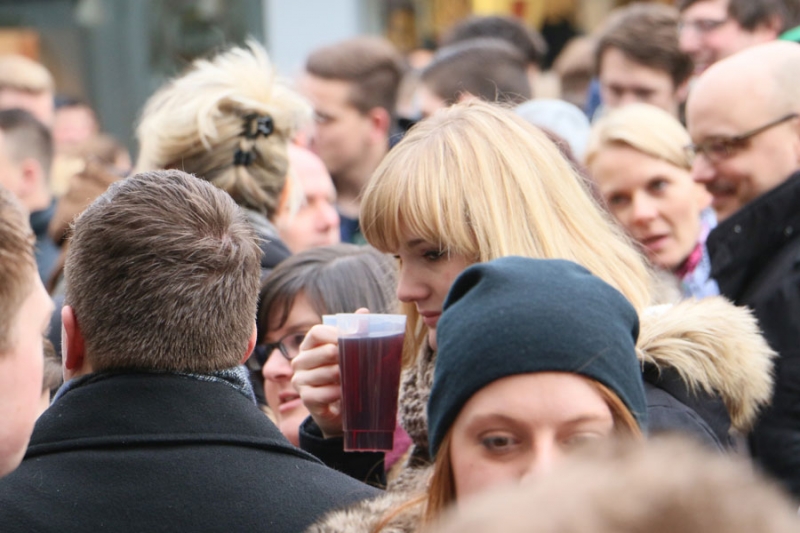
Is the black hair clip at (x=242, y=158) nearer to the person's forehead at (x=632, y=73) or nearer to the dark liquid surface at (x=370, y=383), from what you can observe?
the dark liquid surface at (x=370, y=383)

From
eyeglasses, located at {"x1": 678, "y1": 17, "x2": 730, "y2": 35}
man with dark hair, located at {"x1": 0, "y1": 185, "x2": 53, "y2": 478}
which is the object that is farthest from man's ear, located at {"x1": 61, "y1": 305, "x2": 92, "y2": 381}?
eyeglasses, located at {"x1": 678, "y1": 17, "x2": 730, "y2": 35}

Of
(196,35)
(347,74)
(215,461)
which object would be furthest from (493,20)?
(215,461)

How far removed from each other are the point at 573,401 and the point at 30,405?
94 cm

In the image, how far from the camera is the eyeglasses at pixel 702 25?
18.3ft

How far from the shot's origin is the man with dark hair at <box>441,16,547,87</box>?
314 inches

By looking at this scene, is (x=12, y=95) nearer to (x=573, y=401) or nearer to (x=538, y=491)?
(x=573, y=401)

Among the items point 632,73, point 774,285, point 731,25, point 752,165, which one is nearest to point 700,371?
point 774,285

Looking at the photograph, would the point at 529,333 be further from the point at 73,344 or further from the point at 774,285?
the point at 774,285

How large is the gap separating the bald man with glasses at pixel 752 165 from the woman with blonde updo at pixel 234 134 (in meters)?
1.51

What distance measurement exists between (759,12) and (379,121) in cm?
223

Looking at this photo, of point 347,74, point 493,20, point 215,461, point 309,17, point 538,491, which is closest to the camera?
point 538,491

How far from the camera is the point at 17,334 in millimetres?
1897

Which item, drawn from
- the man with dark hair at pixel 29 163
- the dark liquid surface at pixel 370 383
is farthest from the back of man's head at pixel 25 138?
the dark liquid surface at pixel 370 383

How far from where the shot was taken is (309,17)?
1205 cm
